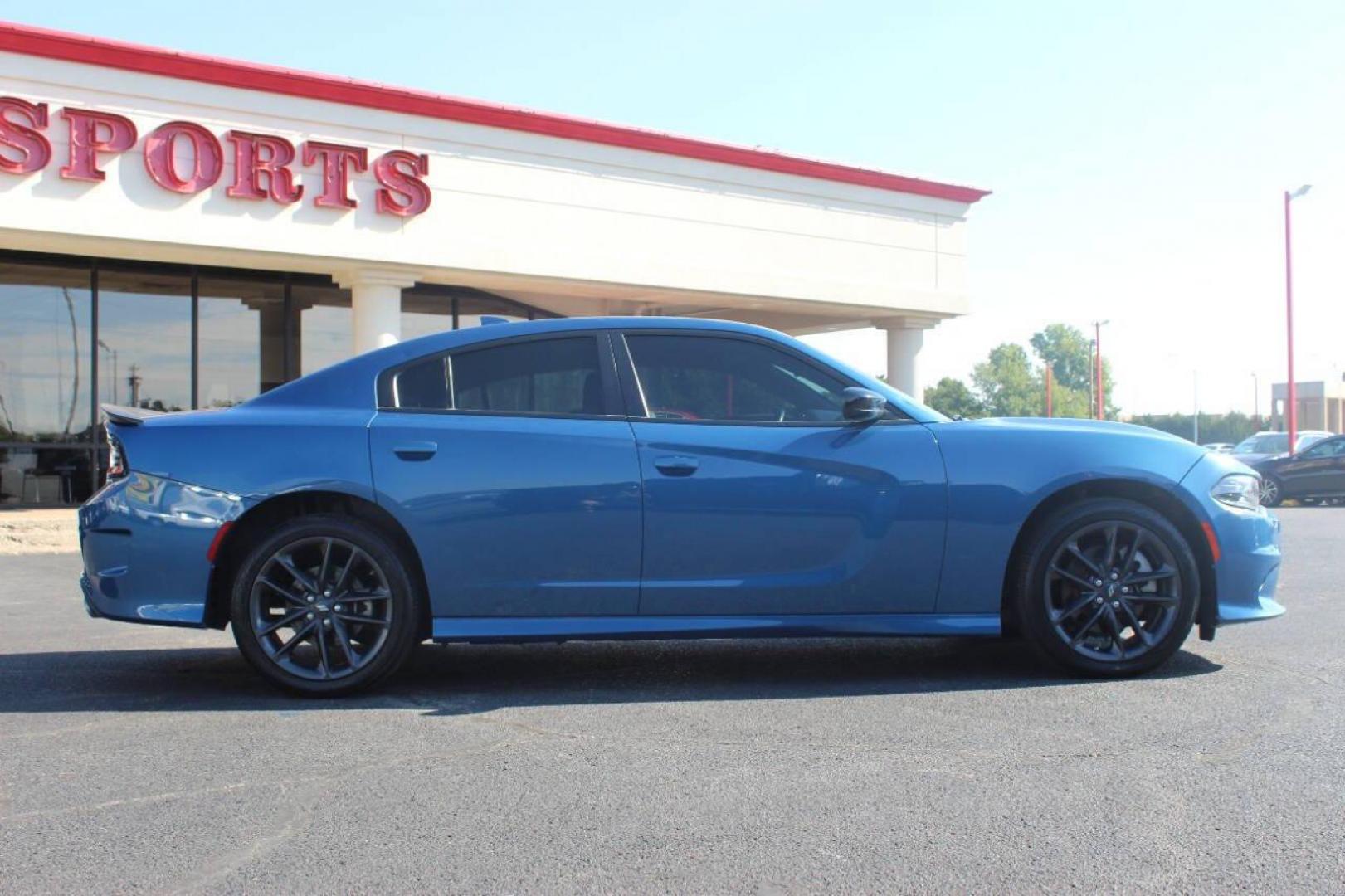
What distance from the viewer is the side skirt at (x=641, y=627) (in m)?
4.71

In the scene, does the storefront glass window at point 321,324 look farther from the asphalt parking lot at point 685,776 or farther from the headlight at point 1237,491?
the headlight at point 1237,491

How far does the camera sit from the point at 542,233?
17078mm

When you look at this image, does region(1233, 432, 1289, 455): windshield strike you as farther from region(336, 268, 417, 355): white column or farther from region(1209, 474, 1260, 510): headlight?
region(1209, 474, 1260, 510): headlight

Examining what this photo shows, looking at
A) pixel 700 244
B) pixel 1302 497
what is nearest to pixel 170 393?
pixel 700 244

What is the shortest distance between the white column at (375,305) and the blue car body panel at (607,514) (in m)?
11.8

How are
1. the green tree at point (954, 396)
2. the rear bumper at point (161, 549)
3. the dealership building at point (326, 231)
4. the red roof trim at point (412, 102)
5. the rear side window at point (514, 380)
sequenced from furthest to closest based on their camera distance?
the green tree at point (954, 396), the dealership building at point (326, 231), the red roof trim at point (412, 102), the rear side window at point (514, 380), the rear bumper at point (161, 549)

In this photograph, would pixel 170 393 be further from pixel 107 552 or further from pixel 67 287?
pixel 107 552

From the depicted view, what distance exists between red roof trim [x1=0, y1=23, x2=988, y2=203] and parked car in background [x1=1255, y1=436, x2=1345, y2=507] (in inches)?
299

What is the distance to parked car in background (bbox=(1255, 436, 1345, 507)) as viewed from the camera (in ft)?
70.7

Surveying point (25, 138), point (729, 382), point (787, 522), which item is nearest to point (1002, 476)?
point (787, 522)

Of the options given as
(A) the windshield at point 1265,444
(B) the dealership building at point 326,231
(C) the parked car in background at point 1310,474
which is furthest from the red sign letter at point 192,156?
(A) the windshield at point 1265,444

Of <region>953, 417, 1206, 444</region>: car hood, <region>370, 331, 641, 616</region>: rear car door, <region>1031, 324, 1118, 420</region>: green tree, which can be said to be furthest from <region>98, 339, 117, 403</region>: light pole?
<region>1031, 324, 1118, 420</region>: green tree

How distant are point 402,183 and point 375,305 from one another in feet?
5.76

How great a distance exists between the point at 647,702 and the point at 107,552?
2.22m
